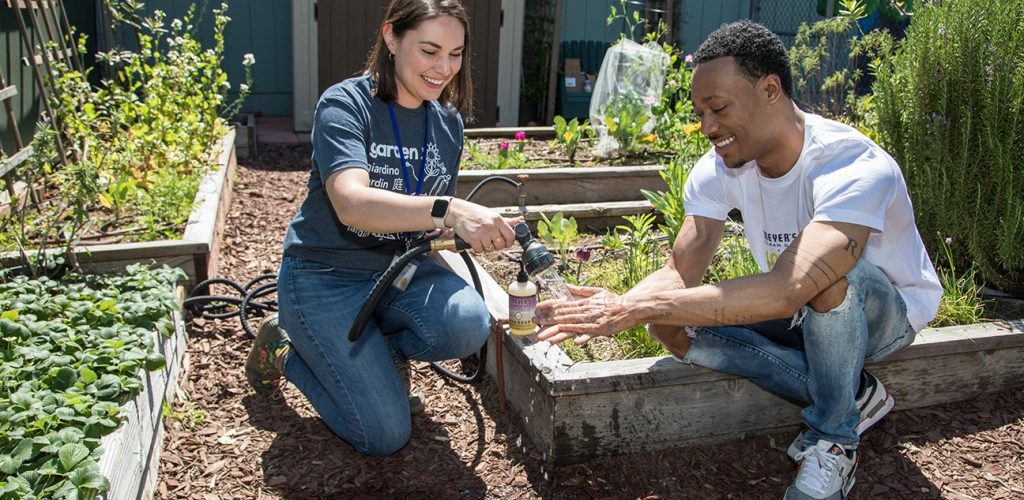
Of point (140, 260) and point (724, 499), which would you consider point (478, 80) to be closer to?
point (140, 260)

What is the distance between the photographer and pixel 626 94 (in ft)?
19.8

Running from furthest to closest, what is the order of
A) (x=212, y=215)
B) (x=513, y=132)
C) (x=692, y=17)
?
1. (x=692, y=17)
2. (x=513, y=132)
3. (x=212, y=215)

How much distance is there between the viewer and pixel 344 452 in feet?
9.60

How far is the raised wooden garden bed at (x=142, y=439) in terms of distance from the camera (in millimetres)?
2236

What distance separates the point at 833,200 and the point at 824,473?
83 centimetres

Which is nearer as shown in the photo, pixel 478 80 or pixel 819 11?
pixel 478 80

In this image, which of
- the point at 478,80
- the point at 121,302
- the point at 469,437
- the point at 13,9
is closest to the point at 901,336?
the point at 469,437

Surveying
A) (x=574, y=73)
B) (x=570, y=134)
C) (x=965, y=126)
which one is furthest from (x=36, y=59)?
(x=574, y=73)

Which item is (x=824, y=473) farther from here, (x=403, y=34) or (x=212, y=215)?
(x=212, y=215)

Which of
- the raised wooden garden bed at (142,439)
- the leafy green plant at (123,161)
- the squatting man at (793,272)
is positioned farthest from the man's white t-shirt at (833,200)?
the leafy green plant at (123,161)

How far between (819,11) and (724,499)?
876 cm

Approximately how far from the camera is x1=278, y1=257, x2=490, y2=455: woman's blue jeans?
2.82 metres

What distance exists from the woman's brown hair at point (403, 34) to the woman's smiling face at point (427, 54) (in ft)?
0.06

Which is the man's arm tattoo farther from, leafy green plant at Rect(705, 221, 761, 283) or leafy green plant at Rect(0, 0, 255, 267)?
leafy green plant at Rect(0, 0, 255, 267)
